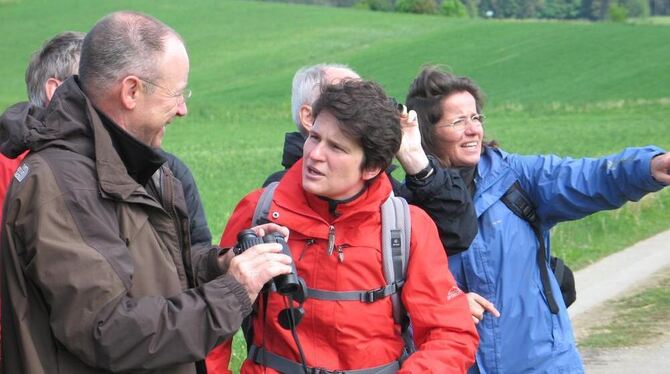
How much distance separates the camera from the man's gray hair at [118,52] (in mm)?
2883

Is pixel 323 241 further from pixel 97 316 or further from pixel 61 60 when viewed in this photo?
pixel 61 60

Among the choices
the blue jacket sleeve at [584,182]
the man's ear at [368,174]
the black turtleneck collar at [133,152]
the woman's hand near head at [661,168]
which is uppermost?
the black turtleneck collar at [133,152]

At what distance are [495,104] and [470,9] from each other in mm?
78543

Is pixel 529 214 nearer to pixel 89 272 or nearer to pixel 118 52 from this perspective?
pixel 118 52

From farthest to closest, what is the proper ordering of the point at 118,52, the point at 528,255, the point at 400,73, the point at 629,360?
1. the point at 400,73
2. the point at 629,360
3. the point at 528,255
4. the point at 118,52

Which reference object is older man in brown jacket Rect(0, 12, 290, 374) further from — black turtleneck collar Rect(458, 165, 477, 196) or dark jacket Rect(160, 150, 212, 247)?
dark jacket Rect(160, 150, 212, 247)

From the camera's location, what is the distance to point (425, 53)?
5922 centimetres

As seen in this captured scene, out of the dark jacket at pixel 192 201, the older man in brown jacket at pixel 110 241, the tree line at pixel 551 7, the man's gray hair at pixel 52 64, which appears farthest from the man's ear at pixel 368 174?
the tree line at pixel 551 7

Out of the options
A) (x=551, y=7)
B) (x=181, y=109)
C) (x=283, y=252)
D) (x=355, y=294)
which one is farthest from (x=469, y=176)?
(x=551, y=7)

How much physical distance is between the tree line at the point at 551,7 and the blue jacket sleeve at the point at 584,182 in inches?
3852

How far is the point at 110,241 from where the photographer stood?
2.67 m

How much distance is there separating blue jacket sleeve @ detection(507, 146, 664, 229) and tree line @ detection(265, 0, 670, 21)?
97.8 m

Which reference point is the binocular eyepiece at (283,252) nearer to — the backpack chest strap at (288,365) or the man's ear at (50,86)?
the backpack chest strap at (288,365)

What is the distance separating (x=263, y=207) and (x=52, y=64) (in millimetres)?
1620
